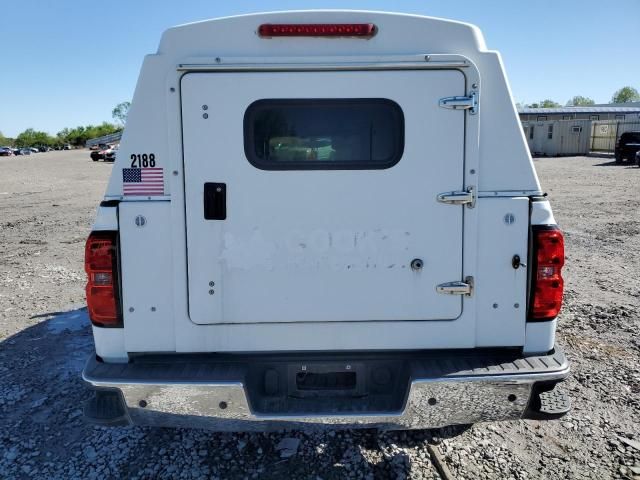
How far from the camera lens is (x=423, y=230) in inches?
106

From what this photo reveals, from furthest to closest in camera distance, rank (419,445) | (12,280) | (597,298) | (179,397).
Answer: (12,280) < (597,298) < (419,445) < (179,397)

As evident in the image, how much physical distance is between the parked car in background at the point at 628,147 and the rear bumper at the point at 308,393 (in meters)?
31.1

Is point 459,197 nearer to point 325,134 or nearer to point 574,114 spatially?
point 325,134

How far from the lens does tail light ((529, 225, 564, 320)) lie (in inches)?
106

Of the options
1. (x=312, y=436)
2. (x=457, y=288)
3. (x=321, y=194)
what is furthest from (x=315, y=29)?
(x=312, y=436)

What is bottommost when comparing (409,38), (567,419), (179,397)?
(567,419)

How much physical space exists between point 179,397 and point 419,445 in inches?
63.2

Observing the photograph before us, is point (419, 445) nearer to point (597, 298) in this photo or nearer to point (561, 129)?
point (597, 298)

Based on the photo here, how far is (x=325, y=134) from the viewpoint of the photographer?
268 centimetres

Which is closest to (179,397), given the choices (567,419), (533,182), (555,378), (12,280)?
(555,378)

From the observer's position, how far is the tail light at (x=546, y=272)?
8.80ft

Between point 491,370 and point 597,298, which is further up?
point 491,370

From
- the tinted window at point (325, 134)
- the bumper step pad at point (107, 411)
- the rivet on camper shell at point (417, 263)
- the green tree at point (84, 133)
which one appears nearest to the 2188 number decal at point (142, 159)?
the tinted window at point (325, 134)

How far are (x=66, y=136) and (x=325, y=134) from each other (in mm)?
148520
